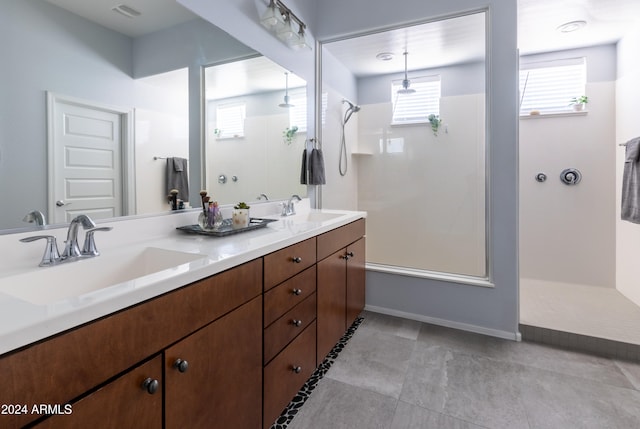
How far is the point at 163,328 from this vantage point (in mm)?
820

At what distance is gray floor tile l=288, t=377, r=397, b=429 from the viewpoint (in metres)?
1.42

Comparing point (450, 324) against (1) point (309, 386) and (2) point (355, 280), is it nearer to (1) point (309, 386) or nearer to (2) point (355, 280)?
(2) point (355, 280)

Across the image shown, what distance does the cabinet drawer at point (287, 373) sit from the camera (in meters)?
1.29

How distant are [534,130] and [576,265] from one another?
1407 millimetres

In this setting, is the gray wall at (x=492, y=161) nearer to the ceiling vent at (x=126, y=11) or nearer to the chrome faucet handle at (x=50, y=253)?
the ceiling vent at (x=126, y=11)

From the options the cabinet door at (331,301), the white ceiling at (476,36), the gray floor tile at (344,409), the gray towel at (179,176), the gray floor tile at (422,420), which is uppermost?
the white ceiling at (476,36)

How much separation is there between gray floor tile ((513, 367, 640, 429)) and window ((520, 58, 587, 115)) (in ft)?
8.31

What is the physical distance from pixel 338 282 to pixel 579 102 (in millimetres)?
2967

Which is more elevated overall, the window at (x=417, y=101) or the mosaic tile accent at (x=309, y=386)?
the window at (x=417, y=101)

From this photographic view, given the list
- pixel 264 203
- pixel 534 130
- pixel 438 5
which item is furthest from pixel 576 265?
pixel 264 203

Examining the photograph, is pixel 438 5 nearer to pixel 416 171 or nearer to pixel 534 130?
pixel 416 171

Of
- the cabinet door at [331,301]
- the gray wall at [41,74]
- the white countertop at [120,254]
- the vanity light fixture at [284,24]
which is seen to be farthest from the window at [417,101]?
the gray wall at [41,74]

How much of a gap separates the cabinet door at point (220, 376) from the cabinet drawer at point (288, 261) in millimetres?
109

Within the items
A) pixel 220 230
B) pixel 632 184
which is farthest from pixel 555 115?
pixel 220 230
